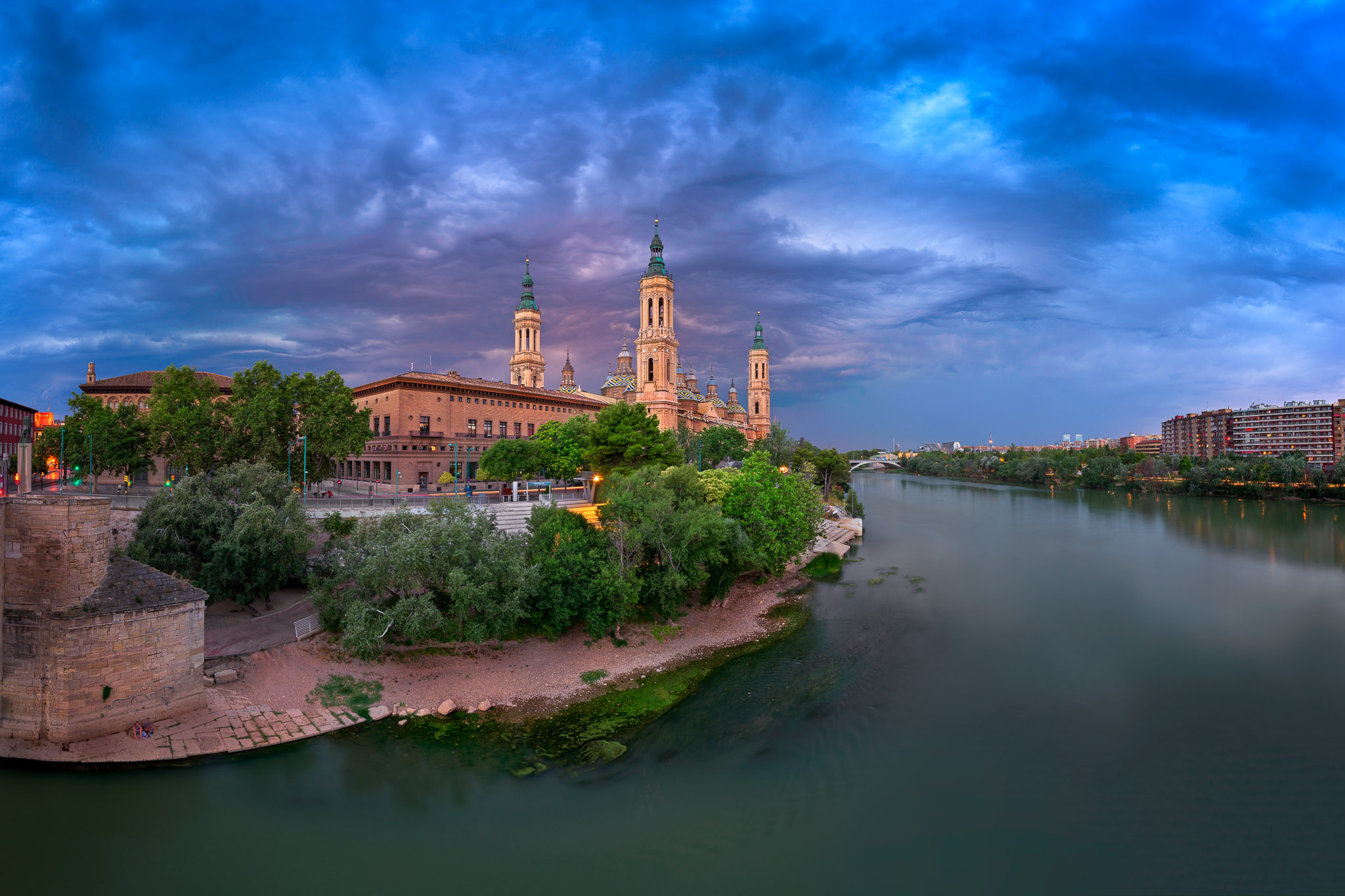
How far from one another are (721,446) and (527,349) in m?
34.1

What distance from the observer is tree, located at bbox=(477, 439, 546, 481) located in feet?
122

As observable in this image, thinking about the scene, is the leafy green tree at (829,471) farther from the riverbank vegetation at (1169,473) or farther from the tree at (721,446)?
the riverbank vegetation at (1169,473)

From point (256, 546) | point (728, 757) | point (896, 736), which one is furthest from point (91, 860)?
point (896, 736)

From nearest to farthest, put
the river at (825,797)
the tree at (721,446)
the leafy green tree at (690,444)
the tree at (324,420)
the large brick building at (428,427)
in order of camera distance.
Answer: the river at (825,797)
the tree at (324,420)
the large brick building at (428,427)
the leafy green tree at (690,444)
the tree at (721,446)

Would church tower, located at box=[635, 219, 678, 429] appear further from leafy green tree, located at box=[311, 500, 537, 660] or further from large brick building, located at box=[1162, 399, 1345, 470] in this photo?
large brick building, located at box=[1162, 399, 1345, 470]

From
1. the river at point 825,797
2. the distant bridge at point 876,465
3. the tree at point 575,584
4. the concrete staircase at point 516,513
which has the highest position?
the distant bridge at point 876,465

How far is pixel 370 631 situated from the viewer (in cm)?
1539

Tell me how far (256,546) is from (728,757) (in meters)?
14.4

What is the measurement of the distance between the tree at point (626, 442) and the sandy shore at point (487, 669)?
46.9 feet

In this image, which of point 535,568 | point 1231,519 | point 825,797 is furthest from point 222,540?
point 1231,519

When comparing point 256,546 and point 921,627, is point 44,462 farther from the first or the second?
point 921,627

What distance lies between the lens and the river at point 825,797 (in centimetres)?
1000

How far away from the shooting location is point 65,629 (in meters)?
11.5

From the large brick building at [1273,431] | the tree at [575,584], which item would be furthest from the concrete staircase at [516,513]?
the large brick building at [1273,431]
